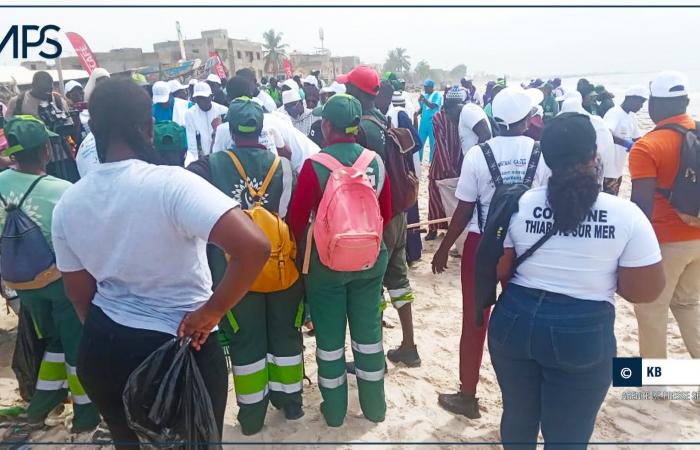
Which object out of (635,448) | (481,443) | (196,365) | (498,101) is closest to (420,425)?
(481,443)

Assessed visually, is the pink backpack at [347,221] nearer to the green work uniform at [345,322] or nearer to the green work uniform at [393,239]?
the green work uniform at [345,322]

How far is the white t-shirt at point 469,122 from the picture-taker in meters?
5.32

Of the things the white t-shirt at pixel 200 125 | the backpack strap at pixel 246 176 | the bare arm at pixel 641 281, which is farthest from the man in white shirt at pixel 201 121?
the bare arm at pixel 641 281

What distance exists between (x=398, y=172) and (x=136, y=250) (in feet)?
6.92

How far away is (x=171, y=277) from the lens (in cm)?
182

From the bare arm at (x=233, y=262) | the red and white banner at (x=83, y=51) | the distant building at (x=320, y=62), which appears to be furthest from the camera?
the distant building at (x=320, y=62)

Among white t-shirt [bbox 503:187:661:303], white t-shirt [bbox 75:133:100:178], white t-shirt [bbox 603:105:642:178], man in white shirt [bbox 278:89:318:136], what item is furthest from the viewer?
man in white shirt [bbox 278:89:318:136]

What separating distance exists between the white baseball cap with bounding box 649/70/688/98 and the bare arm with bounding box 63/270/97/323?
3.32 metres

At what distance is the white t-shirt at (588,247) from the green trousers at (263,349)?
4.81ft

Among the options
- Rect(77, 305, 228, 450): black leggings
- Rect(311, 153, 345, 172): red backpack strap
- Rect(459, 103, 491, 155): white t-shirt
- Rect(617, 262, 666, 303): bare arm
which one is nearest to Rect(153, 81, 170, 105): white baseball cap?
Rect(459, 103, 491, 155): white t-shirt

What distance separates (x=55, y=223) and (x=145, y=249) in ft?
1.27

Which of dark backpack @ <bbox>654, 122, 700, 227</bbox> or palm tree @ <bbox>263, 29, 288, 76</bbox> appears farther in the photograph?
palm tree @ <bbox>263, 29, 288, 76</bbox>

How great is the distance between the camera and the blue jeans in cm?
200

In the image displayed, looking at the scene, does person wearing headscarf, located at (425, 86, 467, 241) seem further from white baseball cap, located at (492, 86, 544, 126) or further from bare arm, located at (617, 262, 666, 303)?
bare arm, located at (617, 262, 666, 303)
